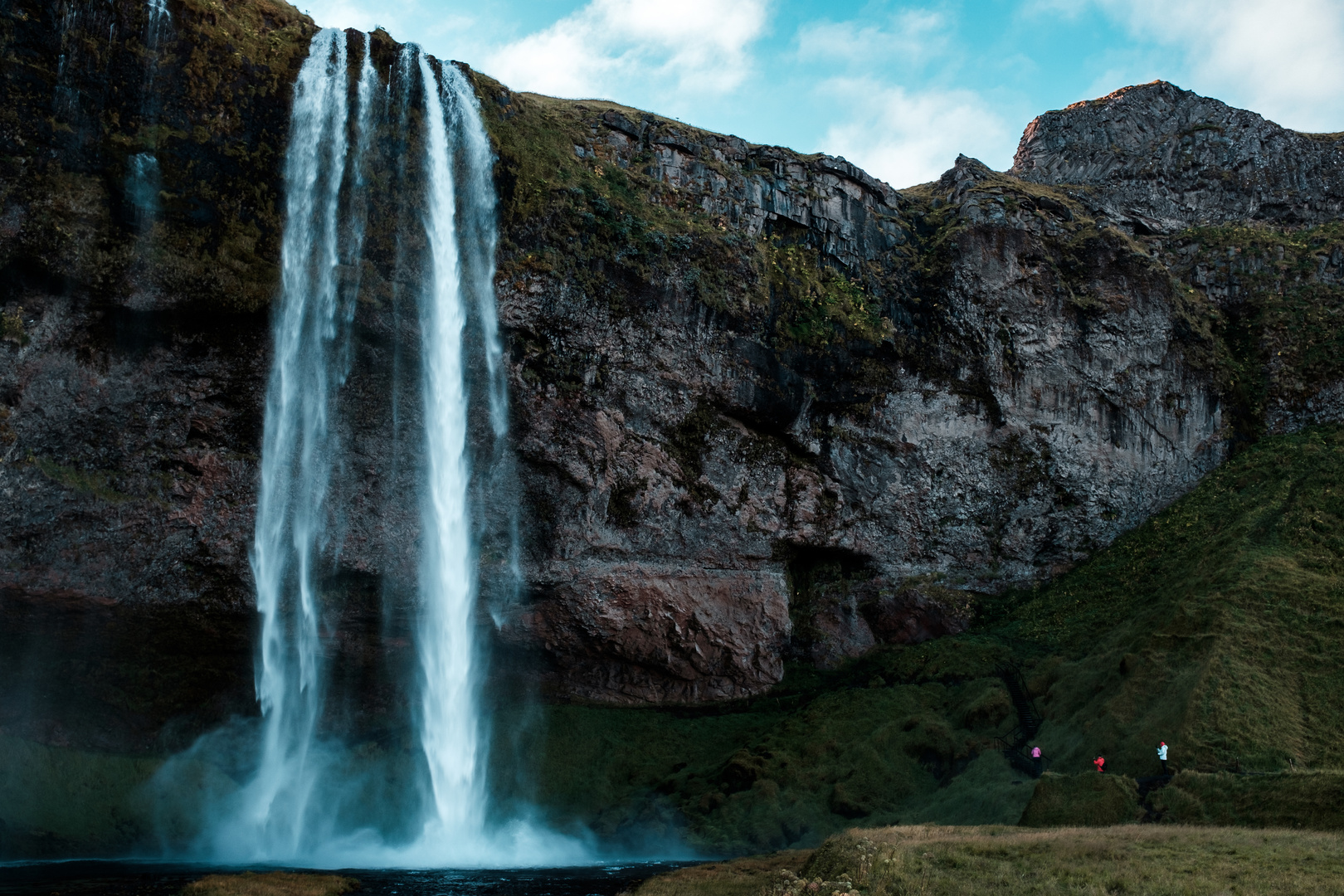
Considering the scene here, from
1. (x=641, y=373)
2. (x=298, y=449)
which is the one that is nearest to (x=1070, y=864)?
(x=641, y=373)

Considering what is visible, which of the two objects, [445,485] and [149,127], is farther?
[445,485]

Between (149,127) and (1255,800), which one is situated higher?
(149,127)

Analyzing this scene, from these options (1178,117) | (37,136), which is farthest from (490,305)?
(1178,117)

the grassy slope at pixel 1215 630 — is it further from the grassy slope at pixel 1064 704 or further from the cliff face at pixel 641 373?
the cliff face at pixel 641 373

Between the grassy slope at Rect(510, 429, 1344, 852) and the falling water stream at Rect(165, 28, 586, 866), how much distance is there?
5.07m

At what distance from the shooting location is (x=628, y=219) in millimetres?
38250

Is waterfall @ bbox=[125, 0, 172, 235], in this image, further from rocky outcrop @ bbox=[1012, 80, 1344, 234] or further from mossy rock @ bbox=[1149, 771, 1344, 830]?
rocky outcrop @ bbox=[1012, 80, 1344, 234]

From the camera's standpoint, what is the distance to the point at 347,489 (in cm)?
3350

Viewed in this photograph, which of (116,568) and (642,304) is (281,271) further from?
(642,304)

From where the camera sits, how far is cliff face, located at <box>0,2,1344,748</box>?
29.8 metres

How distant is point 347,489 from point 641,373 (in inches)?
482

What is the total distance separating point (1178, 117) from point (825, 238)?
101ft

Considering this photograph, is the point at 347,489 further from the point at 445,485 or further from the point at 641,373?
the point at 641,373

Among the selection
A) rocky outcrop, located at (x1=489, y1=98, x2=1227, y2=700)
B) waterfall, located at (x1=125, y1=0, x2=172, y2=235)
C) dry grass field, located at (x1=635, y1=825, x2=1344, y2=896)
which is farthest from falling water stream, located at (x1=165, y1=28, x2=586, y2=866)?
dry grass field, located at (x1=635, y1=825, x2=1344, y2=896)
